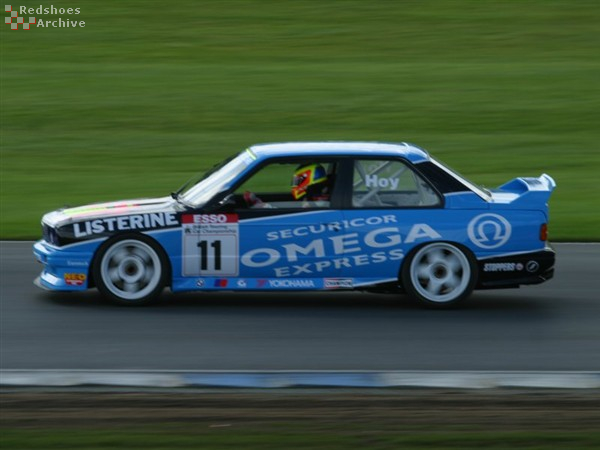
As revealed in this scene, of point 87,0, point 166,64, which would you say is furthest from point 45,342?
point 87,0

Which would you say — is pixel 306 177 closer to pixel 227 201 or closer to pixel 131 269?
pixel 227 201

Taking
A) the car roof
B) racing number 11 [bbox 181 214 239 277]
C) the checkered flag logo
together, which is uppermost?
the checkered flag logo

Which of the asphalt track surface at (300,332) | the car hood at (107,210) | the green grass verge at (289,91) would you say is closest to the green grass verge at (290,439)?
the asphalt track surface at (300,332)

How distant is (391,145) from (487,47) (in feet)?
64.2

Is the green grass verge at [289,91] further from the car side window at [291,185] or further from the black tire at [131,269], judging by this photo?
the car side window at [291,185]

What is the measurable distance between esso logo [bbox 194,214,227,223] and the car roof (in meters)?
0.68

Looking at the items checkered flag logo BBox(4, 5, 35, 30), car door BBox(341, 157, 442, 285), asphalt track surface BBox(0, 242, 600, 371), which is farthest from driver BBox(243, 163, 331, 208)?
checkered flag logo BBox(4, 5, 35, 30)

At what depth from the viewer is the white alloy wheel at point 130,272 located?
9.83 metres

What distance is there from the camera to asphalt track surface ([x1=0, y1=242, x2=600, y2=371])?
8.24 metres

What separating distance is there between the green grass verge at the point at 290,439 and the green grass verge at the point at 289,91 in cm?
807

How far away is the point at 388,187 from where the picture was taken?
10.0 m

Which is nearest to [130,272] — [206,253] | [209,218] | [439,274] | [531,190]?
[206,253]

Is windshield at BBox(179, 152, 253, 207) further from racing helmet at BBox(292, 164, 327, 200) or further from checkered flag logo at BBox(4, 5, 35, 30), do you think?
checkered flag logo at BBox(4, 5, 35, 30)

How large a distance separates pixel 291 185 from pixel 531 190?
84.0 inches
